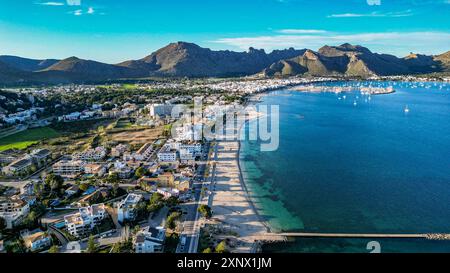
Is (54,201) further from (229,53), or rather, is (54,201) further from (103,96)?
(229,53)

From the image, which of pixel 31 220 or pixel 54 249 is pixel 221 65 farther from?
pixel 54 249

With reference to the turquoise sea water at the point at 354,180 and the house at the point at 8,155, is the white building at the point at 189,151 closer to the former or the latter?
the turquoise sea water at the point at 354,180

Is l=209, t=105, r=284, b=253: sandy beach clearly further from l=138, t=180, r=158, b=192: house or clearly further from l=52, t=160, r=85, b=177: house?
l=52, t=160, r=85, b=177: house

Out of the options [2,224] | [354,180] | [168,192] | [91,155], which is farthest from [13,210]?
[354,180]

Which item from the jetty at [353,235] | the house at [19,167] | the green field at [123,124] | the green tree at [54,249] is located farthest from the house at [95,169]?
the green field at [123,124]

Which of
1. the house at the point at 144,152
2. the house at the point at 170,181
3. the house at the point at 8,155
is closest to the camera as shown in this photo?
the house at the point at 170,181

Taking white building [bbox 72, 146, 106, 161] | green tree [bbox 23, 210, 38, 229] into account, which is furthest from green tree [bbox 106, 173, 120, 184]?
green tree [bbox 23, 210, 38, 229]
